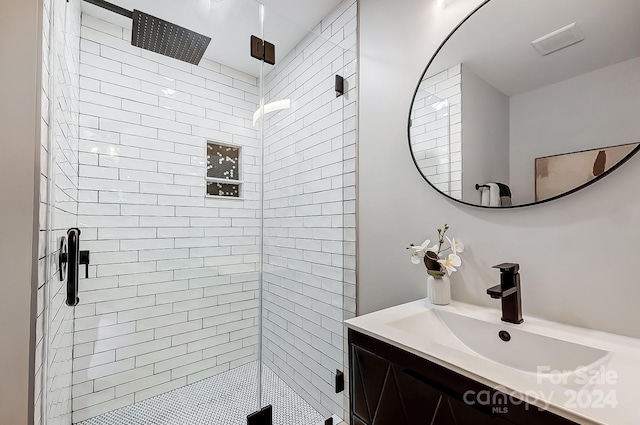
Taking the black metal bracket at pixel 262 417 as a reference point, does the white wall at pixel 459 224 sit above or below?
above

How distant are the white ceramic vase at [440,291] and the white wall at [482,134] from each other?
14.2 inches

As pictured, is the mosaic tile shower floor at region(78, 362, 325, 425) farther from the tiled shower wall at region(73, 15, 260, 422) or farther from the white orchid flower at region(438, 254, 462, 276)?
the white orchid flower at region(438, 254, 462, 276)

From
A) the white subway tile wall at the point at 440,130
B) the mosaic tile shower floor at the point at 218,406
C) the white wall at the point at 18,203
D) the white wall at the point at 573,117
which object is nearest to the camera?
the white wall at the point at 18,203

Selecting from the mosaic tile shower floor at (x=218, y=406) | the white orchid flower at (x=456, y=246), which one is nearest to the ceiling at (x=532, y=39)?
the white orchid flower at (x=456, y=246)

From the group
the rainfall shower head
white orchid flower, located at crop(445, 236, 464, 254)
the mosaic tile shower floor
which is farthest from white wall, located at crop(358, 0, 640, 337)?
the rainfall shower head

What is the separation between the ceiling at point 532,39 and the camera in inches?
35.7

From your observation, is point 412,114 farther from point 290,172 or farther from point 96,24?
point 96,24

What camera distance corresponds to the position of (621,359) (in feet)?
2.41

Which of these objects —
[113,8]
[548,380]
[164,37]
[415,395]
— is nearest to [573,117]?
[548,380]

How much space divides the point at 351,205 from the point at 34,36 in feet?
4.89

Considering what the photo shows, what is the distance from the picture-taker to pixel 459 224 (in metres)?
1.27

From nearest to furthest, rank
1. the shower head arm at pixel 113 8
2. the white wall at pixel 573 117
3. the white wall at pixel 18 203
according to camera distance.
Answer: the white wall at pixel 18 203
the white wall at pixel 573 117
the shower head arm at pixel 113 8

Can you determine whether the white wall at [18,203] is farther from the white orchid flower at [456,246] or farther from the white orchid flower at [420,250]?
the white orchid flower at [456,246]

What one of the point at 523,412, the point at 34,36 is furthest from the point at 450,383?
the point at 34,36
